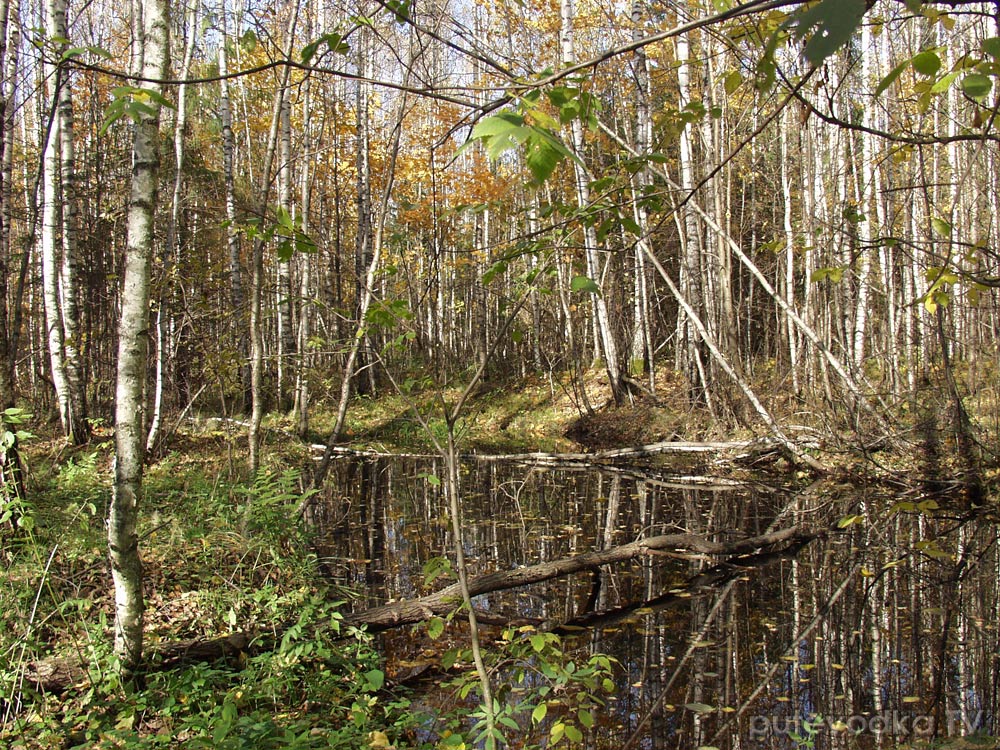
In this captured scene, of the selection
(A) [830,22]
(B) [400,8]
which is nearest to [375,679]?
(B) [400,8]

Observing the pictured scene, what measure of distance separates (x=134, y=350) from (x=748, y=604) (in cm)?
419

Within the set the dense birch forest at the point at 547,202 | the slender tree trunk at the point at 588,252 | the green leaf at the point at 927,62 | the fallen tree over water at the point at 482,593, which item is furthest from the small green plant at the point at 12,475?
the slender tree trunk at the point at 588,252

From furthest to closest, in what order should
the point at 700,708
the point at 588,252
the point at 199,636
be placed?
the point at 588,252 < the point at 199,636 < the point at 700,708

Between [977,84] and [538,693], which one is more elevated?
[977,84]

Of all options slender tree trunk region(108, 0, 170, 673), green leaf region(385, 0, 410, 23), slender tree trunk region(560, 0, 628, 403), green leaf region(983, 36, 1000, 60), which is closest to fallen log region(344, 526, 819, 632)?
slender tree trunk region(108, 0, 170, 673)

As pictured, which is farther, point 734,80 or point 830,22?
point 734,80

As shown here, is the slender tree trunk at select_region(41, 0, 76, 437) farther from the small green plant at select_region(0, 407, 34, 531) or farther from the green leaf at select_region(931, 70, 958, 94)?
the green leaf at select_region(931, 70, 958, 94)

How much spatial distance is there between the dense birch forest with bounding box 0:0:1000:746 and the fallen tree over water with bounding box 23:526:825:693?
0.83ft

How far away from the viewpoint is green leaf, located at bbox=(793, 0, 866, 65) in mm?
928

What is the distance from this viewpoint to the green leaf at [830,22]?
0.93 meters

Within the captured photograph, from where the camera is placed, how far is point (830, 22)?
0.95 m

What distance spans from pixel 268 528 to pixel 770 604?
3514 millimetres

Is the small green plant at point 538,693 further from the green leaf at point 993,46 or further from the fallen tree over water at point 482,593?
the green leaf at point 993,46

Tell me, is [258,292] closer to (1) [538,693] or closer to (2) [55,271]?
(1) [538,693]
